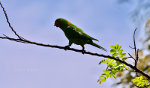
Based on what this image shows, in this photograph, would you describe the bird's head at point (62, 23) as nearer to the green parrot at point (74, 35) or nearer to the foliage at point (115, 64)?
the green parrot at point (74, 35)

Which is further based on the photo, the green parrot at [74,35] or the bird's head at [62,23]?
the bird's head at [62,23]

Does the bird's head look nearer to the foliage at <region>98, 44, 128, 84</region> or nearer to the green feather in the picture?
the green feather

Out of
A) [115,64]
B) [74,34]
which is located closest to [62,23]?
[74,34]

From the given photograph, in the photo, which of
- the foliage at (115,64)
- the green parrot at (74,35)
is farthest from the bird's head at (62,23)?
the foliage at (115,64)

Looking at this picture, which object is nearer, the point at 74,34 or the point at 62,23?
the point at 74,34

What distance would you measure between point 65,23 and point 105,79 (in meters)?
1.62

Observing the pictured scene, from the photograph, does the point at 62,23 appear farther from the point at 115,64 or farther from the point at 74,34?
the point at 115,64

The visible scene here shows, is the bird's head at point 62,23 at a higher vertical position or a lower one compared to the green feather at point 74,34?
higher

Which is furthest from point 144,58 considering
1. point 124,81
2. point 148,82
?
point 148,82

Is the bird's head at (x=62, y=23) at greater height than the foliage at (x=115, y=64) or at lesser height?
greater

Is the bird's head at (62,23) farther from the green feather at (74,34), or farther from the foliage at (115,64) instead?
the foliage at (115,64)

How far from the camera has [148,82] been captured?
2844 mm

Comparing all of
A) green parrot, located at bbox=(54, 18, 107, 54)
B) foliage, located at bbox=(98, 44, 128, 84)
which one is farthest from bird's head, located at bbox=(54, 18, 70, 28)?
foliage, located at bbox=(98, 44, 128, 84)

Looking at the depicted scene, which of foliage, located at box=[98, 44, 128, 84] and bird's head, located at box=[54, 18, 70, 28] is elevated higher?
bird's head, located at box=[54, 18, 70, 28]
